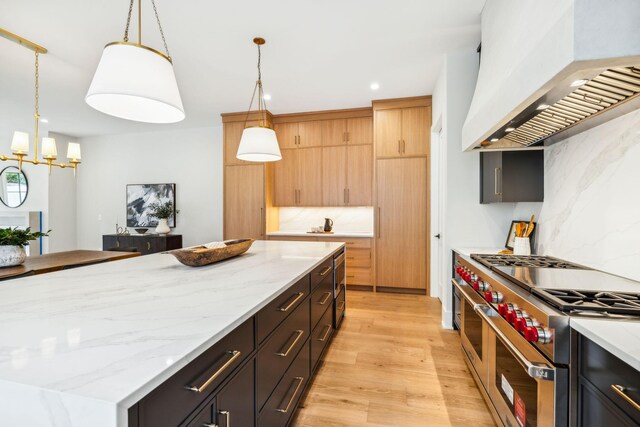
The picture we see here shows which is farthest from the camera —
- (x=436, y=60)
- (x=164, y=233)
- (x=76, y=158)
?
(x=164, y=233)

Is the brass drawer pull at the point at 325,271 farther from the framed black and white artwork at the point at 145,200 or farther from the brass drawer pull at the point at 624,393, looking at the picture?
the framed black and white artwork at the point at 145,200

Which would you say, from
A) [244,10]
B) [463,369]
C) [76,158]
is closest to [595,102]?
[463,369]

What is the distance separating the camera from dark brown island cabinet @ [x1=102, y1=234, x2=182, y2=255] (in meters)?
5.31

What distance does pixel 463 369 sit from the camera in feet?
7.33

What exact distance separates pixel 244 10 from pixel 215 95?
1.95 metres

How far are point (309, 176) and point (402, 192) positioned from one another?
149 centimetres

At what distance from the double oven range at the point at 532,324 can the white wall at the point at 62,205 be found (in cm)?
736

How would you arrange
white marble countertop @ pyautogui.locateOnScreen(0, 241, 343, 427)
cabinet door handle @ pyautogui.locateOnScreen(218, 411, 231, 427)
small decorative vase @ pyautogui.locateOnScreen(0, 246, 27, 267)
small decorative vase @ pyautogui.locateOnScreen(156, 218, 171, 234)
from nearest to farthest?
white marble countertop @ pyautogui.locateOnScreen(0, 241, 343, 427) → cabinet door handle @ pyautogui.locateOnScreen(218, 411, 231, 427) → small decorative vase @ pyautogui.locateOnScreen(0, 246, 27, 267) → small decorative vase @ pyautogui.locateOnScreen(156, 218, 171, 234)

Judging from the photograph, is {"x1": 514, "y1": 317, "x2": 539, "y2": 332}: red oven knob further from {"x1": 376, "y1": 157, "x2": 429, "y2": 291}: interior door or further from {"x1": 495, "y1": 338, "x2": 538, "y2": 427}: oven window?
{"x1": 376, "y1": 157, "x2": 429, "y2": 291}: interior door

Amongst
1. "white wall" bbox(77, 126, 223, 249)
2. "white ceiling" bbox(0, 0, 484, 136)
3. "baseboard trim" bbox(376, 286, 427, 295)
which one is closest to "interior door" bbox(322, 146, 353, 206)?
"white ceiling" bbox(0, 0, 484, 136)

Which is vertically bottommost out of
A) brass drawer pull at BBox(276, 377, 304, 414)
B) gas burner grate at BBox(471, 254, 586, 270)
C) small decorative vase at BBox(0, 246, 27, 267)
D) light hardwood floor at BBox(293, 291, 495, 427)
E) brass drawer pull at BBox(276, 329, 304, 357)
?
light hardwood floor at BBox(293, 291, 495, 427)

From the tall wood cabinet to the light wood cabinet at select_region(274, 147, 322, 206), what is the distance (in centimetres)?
100

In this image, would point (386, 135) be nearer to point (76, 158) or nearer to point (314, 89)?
point (314, 89)

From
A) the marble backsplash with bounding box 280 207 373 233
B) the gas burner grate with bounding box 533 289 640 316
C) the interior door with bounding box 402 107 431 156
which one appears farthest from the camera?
the marble backsplash with bounding box 280 207 373 233
